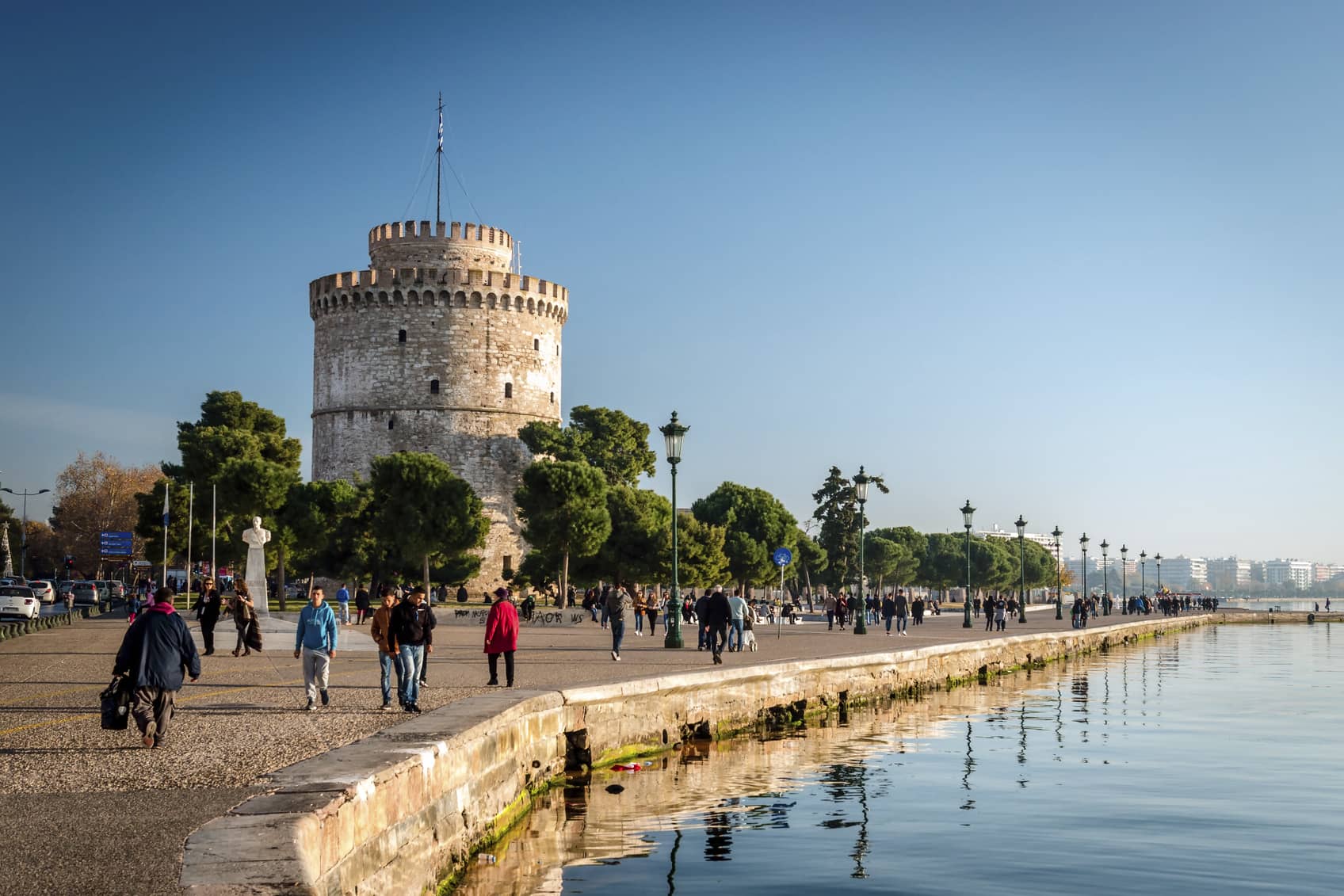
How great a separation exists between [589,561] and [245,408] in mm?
24385

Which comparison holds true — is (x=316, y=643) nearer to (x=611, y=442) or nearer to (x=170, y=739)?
(x=170, y=739)

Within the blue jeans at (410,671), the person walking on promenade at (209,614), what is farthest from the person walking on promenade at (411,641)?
the person walking on promenade at (209,614)

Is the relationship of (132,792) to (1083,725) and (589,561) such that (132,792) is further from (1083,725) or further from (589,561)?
(589,561)

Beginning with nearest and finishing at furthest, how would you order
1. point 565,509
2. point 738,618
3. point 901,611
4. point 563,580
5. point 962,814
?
point 962,814 < point 738,618 < point 901,611 < point 563,580 < point 565,509

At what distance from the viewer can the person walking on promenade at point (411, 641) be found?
1427 centimetres

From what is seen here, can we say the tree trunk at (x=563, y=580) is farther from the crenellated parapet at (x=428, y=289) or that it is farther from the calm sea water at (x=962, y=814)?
the calm sea water at (x=962, y=814)

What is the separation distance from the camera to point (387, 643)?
15.2m

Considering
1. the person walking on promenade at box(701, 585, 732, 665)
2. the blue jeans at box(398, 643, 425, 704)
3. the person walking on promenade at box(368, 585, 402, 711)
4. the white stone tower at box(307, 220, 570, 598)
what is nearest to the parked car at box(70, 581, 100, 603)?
the white stone tower at box(307, 220, 570, 598)

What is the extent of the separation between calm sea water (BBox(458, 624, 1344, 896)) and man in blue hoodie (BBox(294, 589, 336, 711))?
9.96ft

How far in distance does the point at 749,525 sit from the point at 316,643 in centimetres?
6377

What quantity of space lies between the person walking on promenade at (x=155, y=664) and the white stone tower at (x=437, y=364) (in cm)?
5694

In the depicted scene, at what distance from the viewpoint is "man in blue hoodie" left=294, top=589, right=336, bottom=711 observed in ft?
47.7

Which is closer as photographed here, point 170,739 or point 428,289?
point 170,739

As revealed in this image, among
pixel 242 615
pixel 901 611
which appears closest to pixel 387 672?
pixel 242 615
